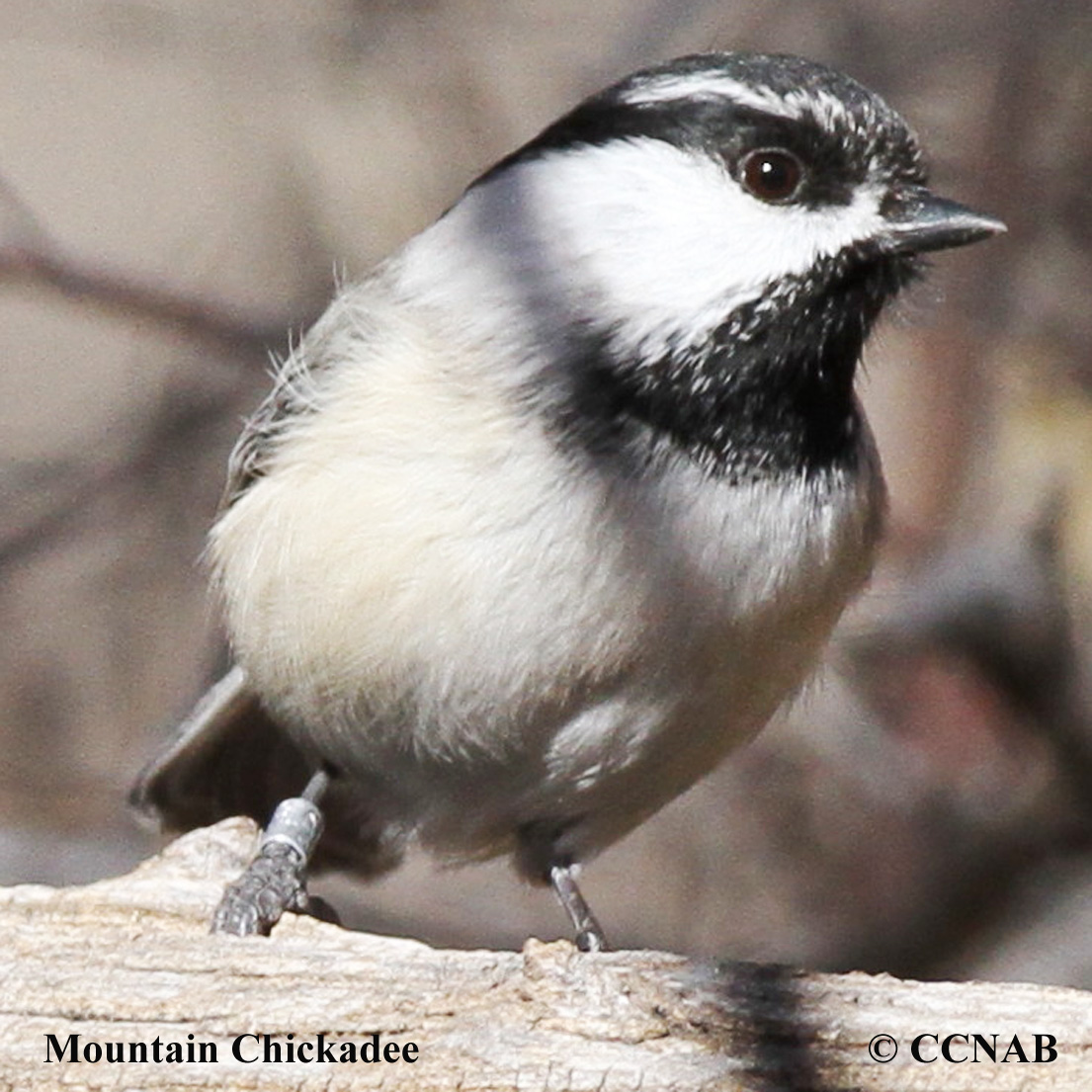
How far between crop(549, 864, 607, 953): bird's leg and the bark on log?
778mm

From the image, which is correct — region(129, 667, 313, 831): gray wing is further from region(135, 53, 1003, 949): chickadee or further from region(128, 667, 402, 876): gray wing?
region(135, 53, 1003, 949): chickadee

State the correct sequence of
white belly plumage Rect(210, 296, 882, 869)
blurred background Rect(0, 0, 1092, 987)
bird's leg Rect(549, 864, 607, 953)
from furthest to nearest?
blurred background Rect(0, 0, 1092, 987) < bird's leg Rect(549, 864, 607, 953) < white belly plumage Rect(210, 296, 882, 869)

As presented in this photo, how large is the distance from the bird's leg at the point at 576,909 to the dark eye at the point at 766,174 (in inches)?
47.1

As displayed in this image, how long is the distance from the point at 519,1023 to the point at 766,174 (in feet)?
4.02

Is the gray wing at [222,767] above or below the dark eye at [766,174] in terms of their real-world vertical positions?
below

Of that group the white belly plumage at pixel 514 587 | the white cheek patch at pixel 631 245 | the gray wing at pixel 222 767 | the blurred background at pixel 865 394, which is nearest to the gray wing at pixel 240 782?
the gray wing at pixel 222 767

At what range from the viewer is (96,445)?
5180mm

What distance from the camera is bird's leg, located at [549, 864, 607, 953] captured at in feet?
10.5

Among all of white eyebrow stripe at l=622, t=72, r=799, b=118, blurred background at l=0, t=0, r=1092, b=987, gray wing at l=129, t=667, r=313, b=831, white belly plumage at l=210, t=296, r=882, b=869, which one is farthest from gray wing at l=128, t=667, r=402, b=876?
white eyebrow stripe at l=622, t=72, r=799, b=118

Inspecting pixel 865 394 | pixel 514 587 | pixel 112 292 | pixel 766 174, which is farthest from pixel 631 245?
pixel 865 394

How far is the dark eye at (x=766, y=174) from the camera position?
2760mm

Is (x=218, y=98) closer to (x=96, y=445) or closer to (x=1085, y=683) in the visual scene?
(x=96, y=445)

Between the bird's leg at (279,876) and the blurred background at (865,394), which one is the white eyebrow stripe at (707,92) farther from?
the blurred background at (865,394)

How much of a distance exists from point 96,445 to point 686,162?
278 cm
